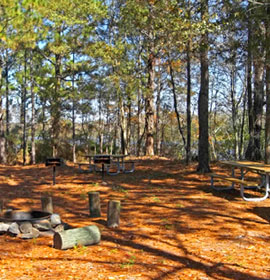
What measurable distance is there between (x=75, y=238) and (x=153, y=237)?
1.28m

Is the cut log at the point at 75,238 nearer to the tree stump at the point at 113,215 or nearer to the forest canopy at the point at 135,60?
the tree stump at the point at 113,215

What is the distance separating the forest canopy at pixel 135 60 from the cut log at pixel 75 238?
5.53m

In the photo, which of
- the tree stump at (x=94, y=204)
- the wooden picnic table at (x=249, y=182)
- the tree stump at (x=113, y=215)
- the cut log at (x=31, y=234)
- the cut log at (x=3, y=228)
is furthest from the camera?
the wooden picnic table at (x=249, y=182)

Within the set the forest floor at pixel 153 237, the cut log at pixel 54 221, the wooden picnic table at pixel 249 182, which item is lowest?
the forest floor at pixel 153 237

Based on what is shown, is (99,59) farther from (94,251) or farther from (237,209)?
(94,251)

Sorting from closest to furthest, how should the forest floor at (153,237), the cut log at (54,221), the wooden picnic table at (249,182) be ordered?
1. the forest floor at (153,237)
2. the cut log at (54,221)
3. the wooden picnic table at (249,182)

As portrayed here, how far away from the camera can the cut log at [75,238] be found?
15.7 feet

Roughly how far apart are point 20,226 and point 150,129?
40.4 feet

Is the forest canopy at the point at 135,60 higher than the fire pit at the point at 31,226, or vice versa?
the forest canopy at the point at 135,60

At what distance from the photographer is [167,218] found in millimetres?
6598

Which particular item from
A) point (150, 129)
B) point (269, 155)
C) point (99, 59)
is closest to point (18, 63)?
point (99, 59)

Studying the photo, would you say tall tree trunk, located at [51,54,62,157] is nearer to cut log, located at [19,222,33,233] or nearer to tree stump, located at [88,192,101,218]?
tree stump, located at [88,192,101,218]

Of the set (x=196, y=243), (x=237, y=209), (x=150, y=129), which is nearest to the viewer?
(x=196, y=243)

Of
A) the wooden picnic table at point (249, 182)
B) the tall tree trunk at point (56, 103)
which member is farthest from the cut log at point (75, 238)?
the tall tree trunk at point (56, 103)
